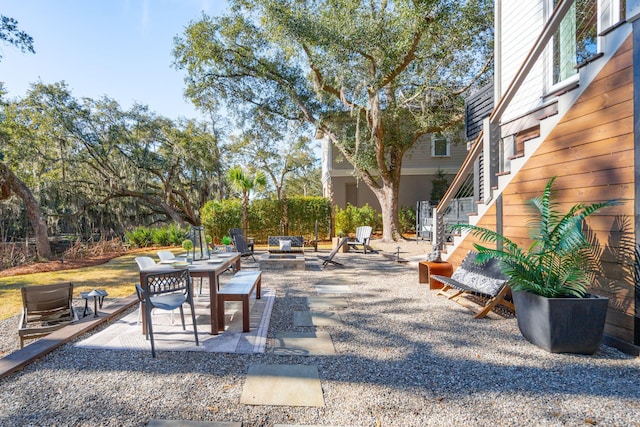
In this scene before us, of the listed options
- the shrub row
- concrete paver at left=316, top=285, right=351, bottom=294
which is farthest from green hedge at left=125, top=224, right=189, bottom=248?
concrete paver at left=316, top=285, right=351, bottom=294

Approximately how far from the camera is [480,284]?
170 inches

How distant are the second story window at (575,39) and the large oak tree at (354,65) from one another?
190 inches

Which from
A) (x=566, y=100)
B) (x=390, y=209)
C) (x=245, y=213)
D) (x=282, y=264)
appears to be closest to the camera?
(x=566, y=100)

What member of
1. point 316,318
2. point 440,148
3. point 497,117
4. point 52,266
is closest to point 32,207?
point 52,266

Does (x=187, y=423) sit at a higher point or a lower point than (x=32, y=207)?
lower

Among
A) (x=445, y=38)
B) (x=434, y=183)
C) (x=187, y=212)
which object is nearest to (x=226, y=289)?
(x=445, y=38)

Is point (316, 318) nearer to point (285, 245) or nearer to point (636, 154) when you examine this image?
point (636, 154)

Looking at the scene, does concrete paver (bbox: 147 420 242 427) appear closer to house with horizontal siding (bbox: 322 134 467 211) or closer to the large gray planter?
the large gray planter

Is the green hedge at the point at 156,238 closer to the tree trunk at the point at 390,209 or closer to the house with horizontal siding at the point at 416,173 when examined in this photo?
the house with horizontal siding at the point at 416,173

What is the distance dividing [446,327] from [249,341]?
2.22m

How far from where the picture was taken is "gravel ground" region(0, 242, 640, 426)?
2148 millimetres

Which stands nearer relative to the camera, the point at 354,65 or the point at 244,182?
the point at 354,65

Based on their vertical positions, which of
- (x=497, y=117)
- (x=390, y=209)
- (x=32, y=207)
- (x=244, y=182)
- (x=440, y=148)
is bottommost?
(x=390, y=209)

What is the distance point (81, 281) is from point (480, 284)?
24.1 feet
